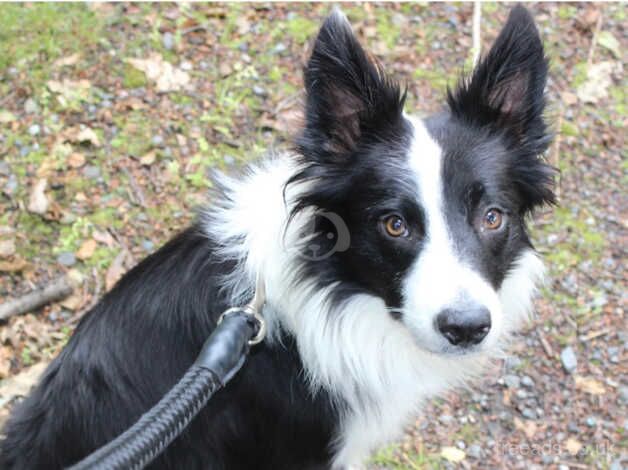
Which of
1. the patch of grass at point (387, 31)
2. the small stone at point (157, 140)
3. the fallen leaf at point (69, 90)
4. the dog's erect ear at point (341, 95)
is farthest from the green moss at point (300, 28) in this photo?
the dog's erect ear at point (341, 95)

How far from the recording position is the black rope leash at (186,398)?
2.21 metres

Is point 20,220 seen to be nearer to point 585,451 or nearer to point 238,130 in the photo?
point 238,130

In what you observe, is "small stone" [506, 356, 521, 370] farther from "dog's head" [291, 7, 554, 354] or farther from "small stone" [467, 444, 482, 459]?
"dog's head" [291, 7, 554, 354]

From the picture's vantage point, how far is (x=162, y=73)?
5703 millimetres

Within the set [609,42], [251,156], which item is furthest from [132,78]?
[609,42]

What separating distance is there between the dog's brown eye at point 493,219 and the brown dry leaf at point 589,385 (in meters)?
2.02

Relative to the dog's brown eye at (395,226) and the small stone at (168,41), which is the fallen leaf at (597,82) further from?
the dog's brown eye at (395,226)

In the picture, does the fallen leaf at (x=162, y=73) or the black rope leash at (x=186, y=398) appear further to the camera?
the fallen leaf at (x=162, y=73)

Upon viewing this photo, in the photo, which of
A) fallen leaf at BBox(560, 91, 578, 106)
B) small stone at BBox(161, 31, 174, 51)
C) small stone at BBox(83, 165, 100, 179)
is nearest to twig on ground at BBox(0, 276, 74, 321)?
small stone at BBox(83, 165, 100, 179)

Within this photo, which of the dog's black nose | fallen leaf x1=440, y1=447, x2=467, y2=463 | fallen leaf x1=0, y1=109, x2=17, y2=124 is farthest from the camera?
fallen leaf x1=0, y1=109, x2=17, y2=124

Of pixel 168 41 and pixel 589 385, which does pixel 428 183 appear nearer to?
pixel 589 385

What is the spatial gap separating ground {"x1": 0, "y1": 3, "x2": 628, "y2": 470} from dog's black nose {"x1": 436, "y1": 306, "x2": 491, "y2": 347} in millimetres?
1727

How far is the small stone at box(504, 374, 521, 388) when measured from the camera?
4.52 metres

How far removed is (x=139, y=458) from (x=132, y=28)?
4444 millimetres
